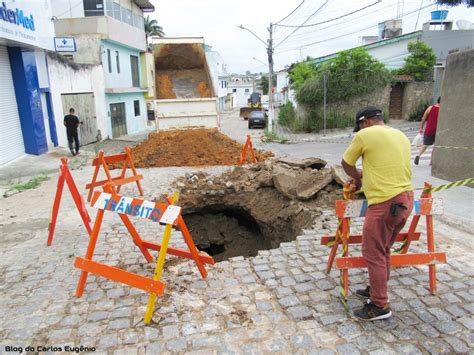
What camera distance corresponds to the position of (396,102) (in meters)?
22.3

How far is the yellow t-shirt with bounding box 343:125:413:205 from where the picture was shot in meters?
3.08

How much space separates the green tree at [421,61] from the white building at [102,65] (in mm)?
17494

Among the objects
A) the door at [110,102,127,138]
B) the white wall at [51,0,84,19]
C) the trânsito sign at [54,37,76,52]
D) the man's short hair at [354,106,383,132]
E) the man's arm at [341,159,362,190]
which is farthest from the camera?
the door at [110,102,127,138]

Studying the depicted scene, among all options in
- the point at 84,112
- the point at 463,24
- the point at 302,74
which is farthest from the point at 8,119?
the point at 463,24

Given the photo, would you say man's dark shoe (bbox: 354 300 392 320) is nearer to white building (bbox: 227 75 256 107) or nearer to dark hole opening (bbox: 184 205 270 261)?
dark hole opening (bbox: 184 205 270 261)

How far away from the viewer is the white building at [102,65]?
16.9 metres

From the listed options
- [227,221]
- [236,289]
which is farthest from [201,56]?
[236,289]

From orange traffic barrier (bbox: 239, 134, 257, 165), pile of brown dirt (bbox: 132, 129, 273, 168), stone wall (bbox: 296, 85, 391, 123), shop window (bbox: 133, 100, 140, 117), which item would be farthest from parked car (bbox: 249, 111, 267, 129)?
orange traffic barrier (bbox: 239, 134, 257, 165)

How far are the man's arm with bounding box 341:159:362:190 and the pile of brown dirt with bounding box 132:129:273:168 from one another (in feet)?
23.6

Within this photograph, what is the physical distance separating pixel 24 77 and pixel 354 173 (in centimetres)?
1207

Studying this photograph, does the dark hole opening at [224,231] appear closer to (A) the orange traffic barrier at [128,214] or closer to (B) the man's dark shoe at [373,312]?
(A) the orange traffic barrier at [128,214]

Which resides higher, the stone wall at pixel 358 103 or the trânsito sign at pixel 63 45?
the trânsito sign at pixel 63 45

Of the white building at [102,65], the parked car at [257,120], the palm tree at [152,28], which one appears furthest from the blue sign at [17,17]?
the palm tree at [152,28]

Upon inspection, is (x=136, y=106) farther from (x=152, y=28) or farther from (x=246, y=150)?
(x=152, y=28)
